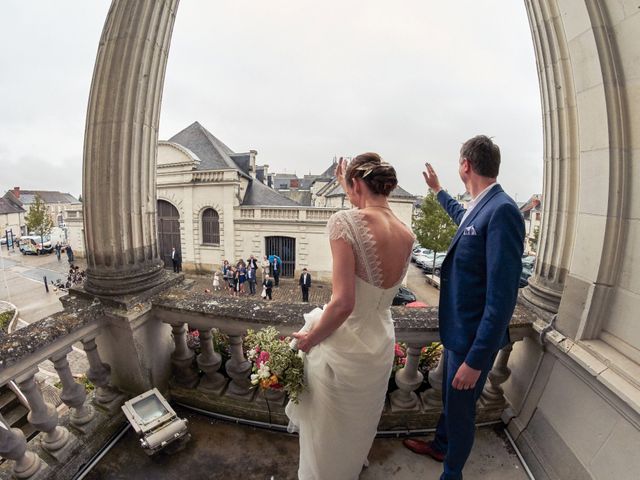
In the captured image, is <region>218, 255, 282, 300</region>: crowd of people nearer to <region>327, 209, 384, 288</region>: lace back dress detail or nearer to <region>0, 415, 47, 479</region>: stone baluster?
<region>0, 415, 47, 479</region>: stone baluster

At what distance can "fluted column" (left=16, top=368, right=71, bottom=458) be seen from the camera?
1.60 m

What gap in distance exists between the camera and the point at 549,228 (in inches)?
81.1

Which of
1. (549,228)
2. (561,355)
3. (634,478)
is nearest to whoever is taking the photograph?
(634,478)

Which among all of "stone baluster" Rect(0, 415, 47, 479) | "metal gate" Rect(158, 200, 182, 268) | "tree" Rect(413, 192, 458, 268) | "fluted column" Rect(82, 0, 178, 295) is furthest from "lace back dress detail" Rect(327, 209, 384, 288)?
"metal gate" Rect(158, 200, 182, 268)

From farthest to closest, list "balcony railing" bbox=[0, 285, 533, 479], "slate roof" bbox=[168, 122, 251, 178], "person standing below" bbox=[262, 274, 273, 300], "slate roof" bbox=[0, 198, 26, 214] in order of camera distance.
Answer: "slate roof" bbox=[0, 198, 26, 214]
"slate roof" bbox=[168, 122, 251, 178]
"person standing below" bbox=[262, 274, 273, 300]
"balcony railing" bbox=[0, 285, 533, 479]

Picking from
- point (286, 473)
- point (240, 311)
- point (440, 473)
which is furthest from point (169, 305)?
point (440, 473)

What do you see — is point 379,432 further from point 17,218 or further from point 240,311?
point 17,218

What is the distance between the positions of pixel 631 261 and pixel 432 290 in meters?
14.8

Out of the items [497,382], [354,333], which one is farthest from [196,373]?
[497,382]

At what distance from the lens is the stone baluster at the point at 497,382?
7.13 ft

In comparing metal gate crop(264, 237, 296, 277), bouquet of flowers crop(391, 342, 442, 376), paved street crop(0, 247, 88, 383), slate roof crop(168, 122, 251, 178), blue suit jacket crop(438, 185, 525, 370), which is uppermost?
slate roof crop(168, 122, 251, 178)

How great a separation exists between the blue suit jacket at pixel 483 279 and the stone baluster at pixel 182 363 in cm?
200

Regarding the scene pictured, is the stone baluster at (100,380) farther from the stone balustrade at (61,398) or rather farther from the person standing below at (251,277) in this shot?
the person standing below at (251,277)

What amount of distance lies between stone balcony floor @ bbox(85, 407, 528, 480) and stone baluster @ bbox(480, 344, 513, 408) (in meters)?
0.21
